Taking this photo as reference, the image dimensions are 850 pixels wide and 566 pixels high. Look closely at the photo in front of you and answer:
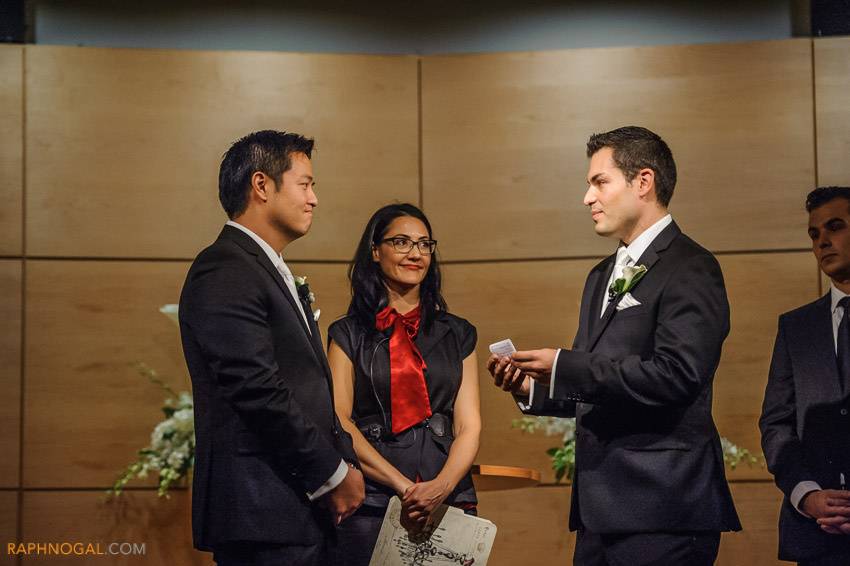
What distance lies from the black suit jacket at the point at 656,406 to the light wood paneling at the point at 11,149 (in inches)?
121

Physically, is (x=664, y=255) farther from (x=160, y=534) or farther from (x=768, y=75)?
(x=160, y=534)

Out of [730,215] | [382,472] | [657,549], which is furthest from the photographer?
[730,215]

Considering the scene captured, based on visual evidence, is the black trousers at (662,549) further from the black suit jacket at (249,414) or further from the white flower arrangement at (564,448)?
the white flower arrangement at (564,448)

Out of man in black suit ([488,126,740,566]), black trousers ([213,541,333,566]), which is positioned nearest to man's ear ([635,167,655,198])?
man in black suit ([488,126,740,566])

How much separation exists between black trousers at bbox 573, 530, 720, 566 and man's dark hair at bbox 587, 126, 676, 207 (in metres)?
0.98

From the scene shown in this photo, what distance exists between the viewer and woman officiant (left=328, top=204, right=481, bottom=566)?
3256mm

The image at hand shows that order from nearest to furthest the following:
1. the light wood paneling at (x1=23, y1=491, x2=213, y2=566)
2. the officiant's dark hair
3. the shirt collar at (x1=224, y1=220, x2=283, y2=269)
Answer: the shirt collar at (x1=224, y1=220, x2=283, y2=269), the officiant's dark hair, the light wood paneling at (x1=23, y1=491, x2=213, y2=566)

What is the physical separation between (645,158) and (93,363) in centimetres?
288

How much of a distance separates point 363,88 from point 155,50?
101cm

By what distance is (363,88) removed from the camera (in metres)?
5.03

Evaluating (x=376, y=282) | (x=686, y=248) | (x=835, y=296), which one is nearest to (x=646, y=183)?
(x=686, y=248)

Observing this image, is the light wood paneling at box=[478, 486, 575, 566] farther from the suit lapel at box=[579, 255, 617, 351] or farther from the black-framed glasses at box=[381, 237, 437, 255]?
the suit lapel at box=[579, 255, 617, 351]

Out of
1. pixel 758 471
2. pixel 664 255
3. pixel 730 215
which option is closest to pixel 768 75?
pixel 730 215

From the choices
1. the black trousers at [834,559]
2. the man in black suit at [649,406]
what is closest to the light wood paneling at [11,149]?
the man in black suit at [649,406]
